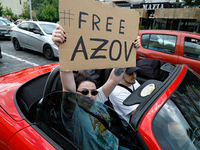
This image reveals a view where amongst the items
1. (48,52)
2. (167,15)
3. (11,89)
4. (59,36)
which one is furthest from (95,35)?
(167,15)

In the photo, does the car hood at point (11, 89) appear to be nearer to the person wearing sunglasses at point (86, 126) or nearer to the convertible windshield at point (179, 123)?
the person wearing sunglasses at point (86, 126)

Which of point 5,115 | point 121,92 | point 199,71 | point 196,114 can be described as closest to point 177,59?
point 199,71

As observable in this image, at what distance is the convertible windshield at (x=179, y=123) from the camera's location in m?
0.95

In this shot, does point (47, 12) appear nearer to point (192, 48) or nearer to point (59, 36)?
point (192, 48)

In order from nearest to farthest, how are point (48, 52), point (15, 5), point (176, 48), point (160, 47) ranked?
point (176, 48) < point (160, 47) < point (48, 52) < point (15, 5)

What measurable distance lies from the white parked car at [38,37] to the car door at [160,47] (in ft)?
11.1

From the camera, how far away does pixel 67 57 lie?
1012 millimetres

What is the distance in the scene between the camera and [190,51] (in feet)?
11.8

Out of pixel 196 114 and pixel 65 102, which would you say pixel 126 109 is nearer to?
pixel 196 114

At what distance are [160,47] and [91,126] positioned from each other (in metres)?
3.60

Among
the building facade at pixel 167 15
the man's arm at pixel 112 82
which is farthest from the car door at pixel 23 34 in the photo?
the building facade at pixel 167 15

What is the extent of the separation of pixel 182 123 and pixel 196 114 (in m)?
0.20

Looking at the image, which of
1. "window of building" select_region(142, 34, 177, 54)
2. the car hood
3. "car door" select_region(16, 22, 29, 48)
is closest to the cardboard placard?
the car hood

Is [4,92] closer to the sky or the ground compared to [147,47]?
closer to the ground
